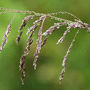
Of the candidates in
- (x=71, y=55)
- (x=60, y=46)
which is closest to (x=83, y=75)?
(x=71, y=55)

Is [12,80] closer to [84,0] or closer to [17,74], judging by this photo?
[17,74]

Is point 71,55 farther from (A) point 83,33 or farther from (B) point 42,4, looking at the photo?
(B) point 42,4

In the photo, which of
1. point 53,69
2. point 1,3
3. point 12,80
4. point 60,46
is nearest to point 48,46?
point 60,46

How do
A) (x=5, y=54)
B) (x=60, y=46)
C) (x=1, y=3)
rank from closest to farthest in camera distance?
(x=5, y=54), (x=1, y=3), (x=60, y=46)

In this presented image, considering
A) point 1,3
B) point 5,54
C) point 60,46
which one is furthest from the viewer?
point 60,46

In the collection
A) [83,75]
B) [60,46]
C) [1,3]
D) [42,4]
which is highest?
[42,4]

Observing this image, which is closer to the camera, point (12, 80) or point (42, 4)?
point (12, 80)

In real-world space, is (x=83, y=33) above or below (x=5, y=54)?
above

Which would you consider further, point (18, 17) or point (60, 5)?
point (60, 5)

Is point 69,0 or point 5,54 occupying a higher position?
point 69,0
